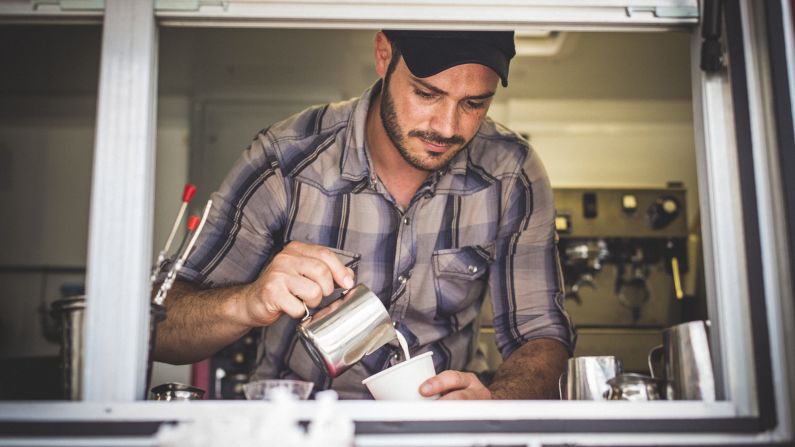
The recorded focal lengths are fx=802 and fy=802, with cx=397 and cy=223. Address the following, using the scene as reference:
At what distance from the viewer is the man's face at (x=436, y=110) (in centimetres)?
207

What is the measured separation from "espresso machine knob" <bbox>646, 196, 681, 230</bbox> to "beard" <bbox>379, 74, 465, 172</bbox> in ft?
7.25

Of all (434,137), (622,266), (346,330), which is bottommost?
(346,330)

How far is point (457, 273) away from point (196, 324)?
0.71 metres

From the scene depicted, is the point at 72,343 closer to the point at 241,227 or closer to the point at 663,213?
the point at 241,227

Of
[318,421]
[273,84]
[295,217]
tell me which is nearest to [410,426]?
[318,421]

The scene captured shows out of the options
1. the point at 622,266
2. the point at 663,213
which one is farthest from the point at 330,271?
the point at 663,213

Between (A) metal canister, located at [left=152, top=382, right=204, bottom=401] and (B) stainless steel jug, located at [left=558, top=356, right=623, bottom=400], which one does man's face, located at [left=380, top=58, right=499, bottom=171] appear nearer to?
(B) stainless steel jug, located at [left=558, top=356, right=623, bottom=400]

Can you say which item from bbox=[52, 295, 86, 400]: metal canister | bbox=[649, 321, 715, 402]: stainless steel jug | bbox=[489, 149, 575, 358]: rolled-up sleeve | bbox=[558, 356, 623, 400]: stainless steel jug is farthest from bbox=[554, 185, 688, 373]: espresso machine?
bbox=[52, 295, 86, 400]: metal canister

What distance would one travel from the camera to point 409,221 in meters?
2.21

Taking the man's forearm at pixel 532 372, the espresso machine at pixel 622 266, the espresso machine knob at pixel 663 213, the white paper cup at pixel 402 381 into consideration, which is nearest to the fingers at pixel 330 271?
the white paper cup at pixel 402 381

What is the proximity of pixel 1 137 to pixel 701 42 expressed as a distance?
171 inches

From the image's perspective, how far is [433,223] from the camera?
2.23m

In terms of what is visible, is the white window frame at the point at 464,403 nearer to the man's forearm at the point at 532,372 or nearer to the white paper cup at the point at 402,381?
the white paper cup at the point at 402,381

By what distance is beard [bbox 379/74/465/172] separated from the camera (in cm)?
212
